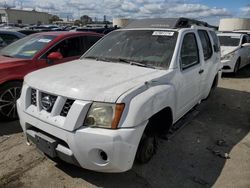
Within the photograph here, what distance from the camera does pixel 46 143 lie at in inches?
105

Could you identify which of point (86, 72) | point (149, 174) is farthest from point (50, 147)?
point (149, 174)

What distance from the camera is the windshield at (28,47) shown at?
502cm

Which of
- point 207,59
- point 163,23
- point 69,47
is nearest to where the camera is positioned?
point 163,23

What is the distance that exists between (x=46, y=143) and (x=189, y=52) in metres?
2.57

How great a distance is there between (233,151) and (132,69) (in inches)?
79.3

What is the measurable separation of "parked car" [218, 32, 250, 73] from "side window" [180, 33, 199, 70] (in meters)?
5.38

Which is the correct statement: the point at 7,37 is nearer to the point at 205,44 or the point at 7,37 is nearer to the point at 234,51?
the point at 205,44

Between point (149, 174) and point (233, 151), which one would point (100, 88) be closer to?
point (149, 174)

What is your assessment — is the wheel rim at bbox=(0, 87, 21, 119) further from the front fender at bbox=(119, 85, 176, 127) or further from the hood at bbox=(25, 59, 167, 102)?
the front fender at bbox=(119, 85, 176, 127)

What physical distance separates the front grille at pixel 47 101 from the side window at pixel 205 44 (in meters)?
3.10

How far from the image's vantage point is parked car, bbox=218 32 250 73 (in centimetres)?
912

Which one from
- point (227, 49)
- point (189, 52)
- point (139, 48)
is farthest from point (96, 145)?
point (227, 49)

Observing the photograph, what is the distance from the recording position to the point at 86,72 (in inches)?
124

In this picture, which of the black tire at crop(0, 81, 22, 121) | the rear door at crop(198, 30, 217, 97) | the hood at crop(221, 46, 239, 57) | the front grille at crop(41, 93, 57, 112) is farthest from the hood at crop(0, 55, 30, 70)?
the hood at crop(221, 46, 239, 57)
